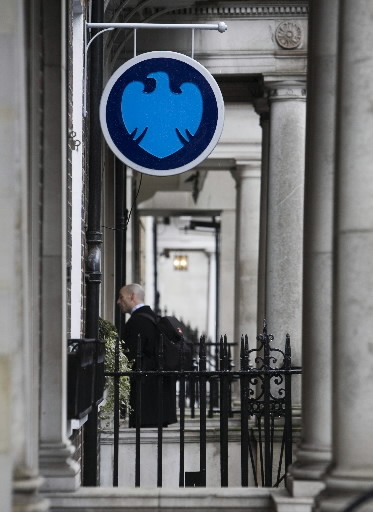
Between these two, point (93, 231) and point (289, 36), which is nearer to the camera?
point (93, 231)

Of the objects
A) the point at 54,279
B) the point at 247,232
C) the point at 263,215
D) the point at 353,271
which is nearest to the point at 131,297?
the point at 263,215

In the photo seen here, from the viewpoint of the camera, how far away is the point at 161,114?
10.1 meters

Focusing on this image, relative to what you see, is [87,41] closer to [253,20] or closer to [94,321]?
[94,321]

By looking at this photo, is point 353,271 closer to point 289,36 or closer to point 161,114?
point 161,114

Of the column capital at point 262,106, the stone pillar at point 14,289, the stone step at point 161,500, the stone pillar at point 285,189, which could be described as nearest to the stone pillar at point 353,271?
the stone step at point 161,500

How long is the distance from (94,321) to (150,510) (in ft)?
10.4

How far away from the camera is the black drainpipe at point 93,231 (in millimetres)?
10641

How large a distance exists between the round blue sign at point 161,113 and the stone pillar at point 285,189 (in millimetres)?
5951

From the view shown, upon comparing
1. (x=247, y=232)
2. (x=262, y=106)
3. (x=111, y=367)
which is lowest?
(x=111, y=367)

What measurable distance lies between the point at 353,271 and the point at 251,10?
392 inches

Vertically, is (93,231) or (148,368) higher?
(93,231)

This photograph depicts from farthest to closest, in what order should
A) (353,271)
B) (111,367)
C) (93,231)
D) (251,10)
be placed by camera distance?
(251,10)
(111,367)
(93,231)
(353,271)

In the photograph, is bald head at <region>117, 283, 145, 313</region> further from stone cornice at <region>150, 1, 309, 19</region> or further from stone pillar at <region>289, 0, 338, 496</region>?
stone pillar at <region>289, 0, 338, 496</region>

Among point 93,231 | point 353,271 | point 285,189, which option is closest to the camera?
point 353,271
